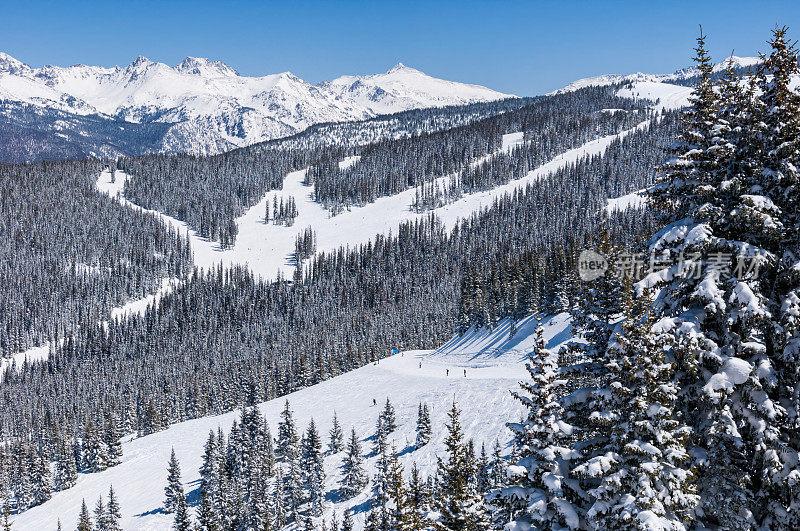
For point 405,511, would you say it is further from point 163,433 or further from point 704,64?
point 163,433

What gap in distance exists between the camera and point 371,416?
73375 mm

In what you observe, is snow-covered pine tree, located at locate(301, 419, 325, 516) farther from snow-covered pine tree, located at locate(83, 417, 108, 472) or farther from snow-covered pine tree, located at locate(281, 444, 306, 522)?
snow-covered pine tree, located at locate(83, 417, 108, 472)

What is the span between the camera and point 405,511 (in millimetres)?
17516

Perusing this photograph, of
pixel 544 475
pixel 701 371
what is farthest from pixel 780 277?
pixel 544 475

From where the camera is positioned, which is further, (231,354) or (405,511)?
(231,354)

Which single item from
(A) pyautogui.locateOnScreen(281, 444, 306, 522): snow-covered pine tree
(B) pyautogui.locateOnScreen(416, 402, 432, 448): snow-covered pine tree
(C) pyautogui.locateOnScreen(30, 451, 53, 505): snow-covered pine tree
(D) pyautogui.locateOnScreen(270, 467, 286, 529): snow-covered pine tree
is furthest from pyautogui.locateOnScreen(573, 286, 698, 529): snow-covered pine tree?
(C) pyautogui.locateOnScreen(30, 451, 53, 505): snow-covered pine tree

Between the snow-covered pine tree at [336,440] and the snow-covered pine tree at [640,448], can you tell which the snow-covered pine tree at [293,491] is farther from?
the snow-covered pine tree at [640,448]

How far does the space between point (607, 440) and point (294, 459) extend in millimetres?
54471

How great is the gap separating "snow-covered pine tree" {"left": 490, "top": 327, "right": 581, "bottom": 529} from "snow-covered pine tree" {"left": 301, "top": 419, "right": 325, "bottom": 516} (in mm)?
45814

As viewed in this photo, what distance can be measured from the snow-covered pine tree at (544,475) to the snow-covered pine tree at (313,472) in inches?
1804

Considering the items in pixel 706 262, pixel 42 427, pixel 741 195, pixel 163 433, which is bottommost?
pixel 42 427

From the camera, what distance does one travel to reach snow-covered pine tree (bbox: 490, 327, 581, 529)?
39.1 ft

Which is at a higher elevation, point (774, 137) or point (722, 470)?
point (774, 137)

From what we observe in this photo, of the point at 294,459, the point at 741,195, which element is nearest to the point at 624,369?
the point at 741,195
